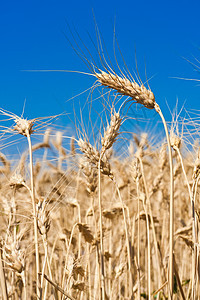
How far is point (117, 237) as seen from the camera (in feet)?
12.1

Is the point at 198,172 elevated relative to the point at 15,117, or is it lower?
lower

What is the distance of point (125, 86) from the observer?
138 cm

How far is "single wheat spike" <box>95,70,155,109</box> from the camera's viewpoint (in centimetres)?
133

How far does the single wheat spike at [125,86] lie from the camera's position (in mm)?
1327

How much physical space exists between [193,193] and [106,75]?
68 centimetres

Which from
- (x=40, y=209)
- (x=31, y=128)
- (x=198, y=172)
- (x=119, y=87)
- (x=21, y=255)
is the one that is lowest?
(x=21, y=255)

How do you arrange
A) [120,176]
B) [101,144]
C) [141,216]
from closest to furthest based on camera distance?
[101,144]
[141,216]
[120,176]

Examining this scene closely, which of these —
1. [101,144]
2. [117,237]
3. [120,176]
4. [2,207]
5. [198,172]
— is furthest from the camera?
[117,237]

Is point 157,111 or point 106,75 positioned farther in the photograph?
point 106,75

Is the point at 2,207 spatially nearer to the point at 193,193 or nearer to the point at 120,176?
the point at 193,193

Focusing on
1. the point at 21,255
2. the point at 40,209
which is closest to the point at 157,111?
the point at 40,209

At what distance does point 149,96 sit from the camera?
4.31 ft

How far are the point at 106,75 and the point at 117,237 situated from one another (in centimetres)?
265

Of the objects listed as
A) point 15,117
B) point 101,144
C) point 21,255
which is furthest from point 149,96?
point 21,255
